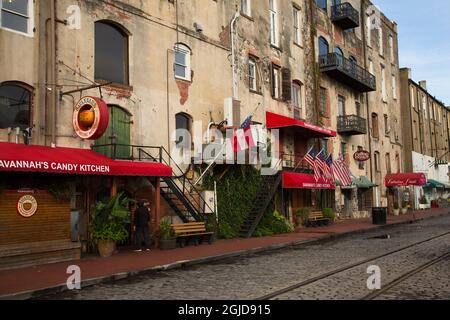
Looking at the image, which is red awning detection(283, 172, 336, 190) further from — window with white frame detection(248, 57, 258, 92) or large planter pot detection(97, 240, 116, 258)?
large planter pot detection(97, 240, 116, 258)

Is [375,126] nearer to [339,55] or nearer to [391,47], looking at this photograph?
[339,55]

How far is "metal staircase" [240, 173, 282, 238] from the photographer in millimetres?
20984

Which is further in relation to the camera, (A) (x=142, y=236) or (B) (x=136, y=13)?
(B) (x=136, y=13)

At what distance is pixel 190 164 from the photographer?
20109mm

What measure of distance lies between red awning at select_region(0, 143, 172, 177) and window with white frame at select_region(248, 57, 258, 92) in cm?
1007

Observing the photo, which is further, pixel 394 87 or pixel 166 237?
pixel 394 87

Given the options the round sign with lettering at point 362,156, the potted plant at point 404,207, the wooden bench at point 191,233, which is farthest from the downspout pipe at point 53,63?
the potted plant at point 404,207

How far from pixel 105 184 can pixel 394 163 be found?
3317 cm

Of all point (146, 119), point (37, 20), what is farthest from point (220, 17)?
point (37, 20)

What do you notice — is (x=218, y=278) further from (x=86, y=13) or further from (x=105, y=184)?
(x=86, y=13)

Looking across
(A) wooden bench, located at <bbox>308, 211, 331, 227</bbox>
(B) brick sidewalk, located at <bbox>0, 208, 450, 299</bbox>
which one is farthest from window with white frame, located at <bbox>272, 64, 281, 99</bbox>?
(B) brick sidewalk, located at <bbox>0, 208, 450, 299</bbox>

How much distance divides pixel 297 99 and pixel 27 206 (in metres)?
19.4

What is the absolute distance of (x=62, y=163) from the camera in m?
13.0

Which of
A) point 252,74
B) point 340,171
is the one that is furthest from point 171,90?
point 340,171
